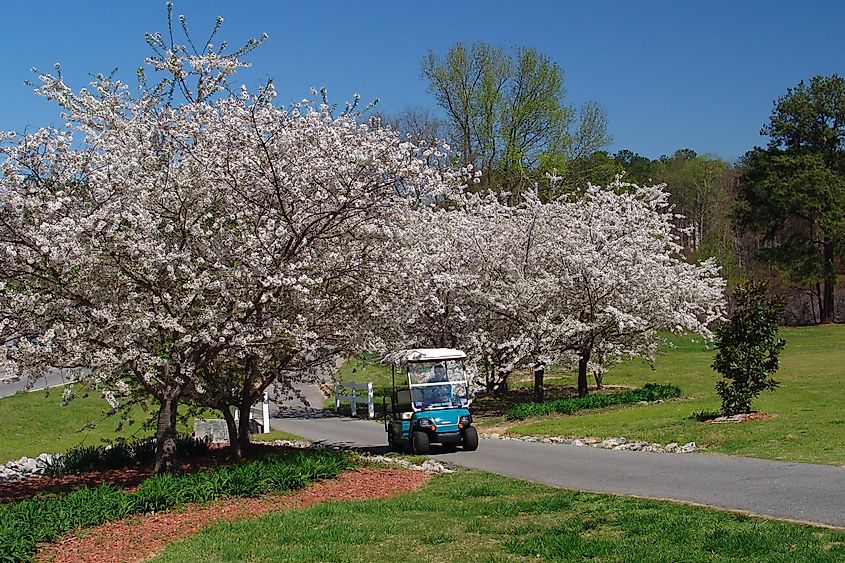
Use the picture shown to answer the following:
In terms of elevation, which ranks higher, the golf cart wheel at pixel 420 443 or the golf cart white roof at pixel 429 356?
the golf cart white roof at pixel 429 356

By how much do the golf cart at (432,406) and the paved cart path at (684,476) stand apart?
414 millimetres

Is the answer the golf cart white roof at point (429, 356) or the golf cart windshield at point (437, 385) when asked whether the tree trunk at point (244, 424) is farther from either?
the golf cart windshield at point (437, 385)

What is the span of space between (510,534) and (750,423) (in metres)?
9.19

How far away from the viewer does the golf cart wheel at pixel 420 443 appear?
52.6 feet

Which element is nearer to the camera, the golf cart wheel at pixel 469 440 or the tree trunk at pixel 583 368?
the golf cart wheel at pixel 469 440

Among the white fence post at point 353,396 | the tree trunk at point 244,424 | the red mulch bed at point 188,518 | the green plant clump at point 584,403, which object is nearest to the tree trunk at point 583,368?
the green plant clump at point 584,403

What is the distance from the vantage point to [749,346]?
16594mm

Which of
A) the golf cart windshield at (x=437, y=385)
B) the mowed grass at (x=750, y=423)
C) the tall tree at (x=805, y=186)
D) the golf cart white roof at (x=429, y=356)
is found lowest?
the mowed grass at (x=750, y=423)

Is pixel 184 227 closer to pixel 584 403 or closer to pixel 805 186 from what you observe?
pixel 584 403

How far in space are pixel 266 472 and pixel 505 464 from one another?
14.3ft

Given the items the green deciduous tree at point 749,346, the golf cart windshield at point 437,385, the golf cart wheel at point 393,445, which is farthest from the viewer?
the golf cart wheel at point 393,445

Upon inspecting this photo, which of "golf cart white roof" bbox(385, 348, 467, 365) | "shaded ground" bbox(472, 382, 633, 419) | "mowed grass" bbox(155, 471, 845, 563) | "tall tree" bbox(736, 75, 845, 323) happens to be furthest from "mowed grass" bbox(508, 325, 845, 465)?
"tall tree" bbox(736, 75, 845, 323)

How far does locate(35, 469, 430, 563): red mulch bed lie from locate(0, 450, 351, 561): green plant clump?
0.16m

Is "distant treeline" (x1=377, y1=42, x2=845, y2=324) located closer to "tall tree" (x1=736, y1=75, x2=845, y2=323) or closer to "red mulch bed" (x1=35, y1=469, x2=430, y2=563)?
"tall tree" (x1=736, y1=75, x2=845, y2=323)
